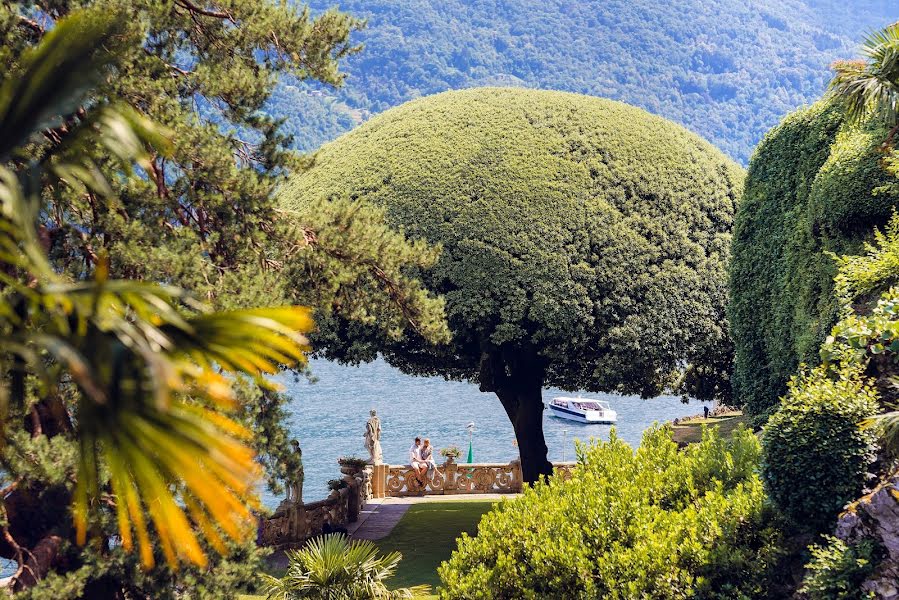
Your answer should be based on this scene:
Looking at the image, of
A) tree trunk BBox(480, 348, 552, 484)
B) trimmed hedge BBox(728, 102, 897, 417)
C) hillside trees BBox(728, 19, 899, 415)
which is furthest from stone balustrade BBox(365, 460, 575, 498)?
hillside trees BBox(728, 19, 899, 415)

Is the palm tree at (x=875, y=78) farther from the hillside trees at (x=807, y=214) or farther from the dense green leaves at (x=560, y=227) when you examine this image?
the dense green leaves at (x=560, y=227)

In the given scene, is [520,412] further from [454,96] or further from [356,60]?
[356,60]

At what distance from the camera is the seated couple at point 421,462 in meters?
23.7

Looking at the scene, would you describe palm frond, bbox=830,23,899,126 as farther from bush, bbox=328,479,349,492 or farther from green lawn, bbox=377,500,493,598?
bush, bbox=328,479,349,492

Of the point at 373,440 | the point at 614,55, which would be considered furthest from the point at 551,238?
the point at 614,55

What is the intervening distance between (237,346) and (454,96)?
19.6 meters

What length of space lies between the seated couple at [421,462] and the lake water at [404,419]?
62.2ft

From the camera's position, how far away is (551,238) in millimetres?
18891

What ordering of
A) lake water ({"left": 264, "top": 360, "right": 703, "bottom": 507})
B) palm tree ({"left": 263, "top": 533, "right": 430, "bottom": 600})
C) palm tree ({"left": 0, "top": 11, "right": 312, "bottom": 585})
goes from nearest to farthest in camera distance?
1. palm tree ({"left": 0, "top": 11, "right": 312, "bottom": 585})
2. palm tree ({"left": 263, "top": 533, "right": 430, "bottom": 600})
3. lake water ({"left": 264, "top": 360, "right": 703, "bottom": 507})

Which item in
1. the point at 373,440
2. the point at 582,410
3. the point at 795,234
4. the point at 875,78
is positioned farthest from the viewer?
the point at 582,410

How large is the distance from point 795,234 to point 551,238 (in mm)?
4393

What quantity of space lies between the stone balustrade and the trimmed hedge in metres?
6.19

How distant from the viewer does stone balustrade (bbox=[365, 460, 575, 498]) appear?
2395 cm

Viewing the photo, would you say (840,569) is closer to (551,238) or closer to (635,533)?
(635,533)
